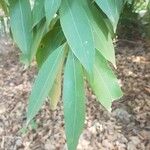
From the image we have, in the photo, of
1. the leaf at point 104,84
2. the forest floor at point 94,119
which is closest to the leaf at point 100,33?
the leaf at point 104,84

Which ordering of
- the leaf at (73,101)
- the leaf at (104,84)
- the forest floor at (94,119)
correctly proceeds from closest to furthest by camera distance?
the leaf at (73,101) < the leaf at (104,84) < the forest floor at (94,119)

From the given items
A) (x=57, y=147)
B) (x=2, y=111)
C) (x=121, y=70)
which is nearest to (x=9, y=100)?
(x=2, y=111)

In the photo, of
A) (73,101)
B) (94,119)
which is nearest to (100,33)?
(73,101)

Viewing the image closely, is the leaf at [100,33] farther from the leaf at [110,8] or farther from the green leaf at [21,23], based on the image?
the green leaf at [21,23]

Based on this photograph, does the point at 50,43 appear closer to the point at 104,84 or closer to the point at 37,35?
the point at 37,35

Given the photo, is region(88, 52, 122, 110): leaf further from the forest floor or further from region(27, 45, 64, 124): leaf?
the forest floor

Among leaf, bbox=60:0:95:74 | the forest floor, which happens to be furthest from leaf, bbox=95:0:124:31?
the forest floor

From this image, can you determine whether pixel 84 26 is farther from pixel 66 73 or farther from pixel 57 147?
pixel 57 147
